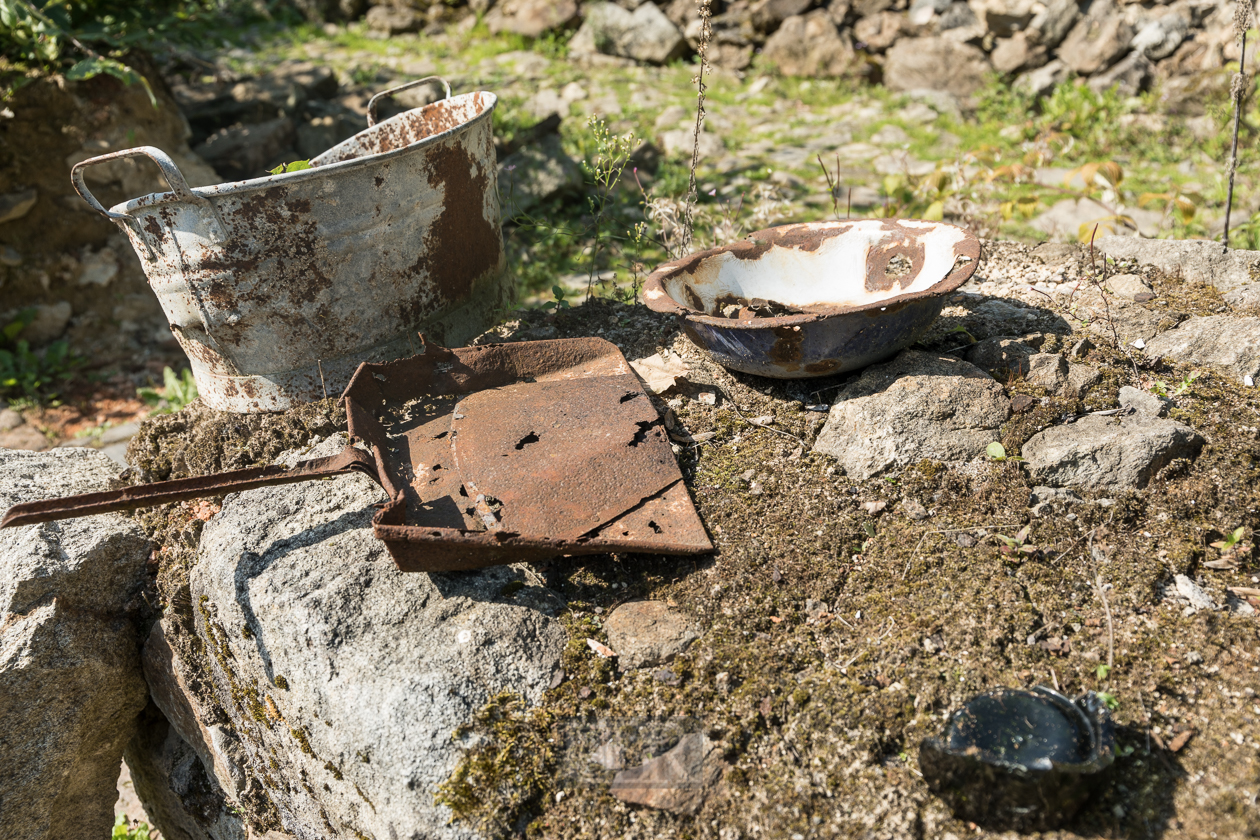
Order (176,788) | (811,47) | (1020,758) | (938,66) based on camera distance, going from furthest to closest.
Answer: (811,47)
(938,66)
(176,788)
(1020,758)

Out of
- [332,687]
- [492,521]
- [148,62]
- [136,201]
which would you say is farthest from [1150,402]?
[148,62]

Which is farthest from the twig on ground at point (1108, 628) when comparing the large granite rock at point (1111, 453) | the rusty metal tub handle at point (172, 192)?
the rusty metal tub handle at point (172, 192)

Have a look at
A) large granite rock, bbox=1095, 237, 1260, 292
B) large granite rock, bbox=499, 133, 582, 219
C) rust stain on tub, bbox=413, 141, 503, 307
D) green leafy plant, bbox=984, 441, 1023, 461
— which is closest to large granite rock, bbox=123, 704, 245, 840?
rust stain on tub, bbox=413, 141, 503, 307

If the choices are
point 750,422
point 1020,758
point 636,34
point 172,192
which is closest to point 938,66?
point 636,34

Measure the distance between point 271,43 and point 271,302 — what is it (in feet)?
25.3

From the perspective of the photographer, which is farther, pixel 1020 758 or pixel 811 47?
pixel 811 47

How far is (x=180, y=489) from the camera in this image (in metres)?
2.26

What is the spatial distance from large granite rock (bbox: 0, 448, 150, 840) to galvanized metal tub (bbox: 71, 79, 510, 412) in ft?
2.18

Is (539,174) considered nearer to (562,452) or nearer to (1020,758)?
(562,452)

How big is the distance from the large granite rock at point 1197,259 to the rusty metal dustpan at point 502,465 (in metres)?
2.35

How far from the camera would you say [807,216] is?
17.9 feet

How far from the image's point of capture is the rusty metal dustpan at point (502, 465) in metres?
2.19

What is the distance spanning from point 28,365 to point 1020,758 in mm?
6077

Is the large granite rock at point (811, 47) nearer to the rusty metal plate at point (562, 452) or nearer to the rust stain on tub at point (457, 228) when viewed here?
the rust stain on tub at point (457, 228)
